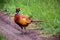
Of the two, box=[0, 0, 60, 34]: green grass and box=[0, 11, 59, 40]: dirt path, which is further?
box=[0, 0, 60, 34]: green grass

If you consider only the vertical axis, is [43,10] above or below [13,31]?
above

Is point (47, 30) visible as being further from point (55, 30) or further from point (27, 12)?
point (27, 12)

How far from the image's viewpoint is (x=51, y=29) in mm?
5754

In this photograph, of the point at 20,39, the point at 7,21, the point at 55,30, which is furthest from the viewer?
the point at 7,21

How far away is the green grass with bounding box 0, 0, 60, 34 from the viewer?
5.93 metres

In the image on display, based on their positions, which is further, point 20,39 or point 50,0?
point 50,0

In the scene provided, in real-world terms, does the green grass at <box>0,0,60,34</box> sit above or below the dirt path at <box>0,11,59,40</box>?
above

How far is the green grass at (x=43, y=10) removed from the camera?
5933mm

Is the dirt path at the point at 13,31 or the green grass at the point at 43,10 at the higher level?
the green grass at the point at 43,10

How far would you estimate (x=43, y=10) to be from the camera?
6941mm

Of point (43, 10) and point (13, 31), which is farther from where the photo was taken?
point (43, 10)

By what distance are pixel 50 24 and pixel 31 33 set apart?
0.72m

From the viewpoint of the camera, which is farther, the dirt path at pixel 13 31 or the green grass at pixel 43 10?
the green grass at pixel 43 10

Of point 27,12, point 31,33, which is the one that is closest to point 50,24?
point 31,33
